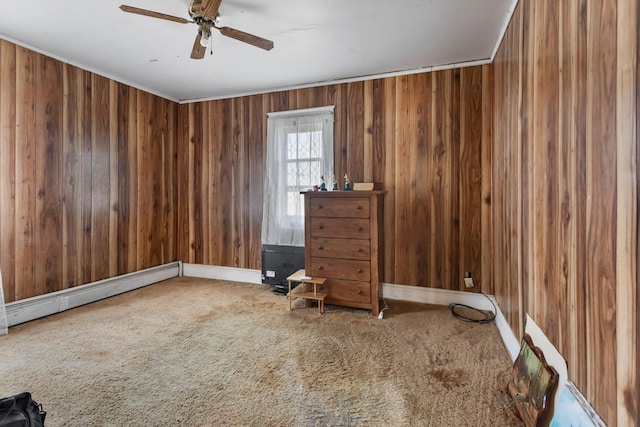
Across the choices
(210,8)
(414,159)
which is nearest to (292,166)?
(414,159)

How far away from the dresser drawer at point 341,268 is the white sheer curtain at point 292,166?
64cm

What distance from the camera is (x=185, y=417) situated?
149 centimetres

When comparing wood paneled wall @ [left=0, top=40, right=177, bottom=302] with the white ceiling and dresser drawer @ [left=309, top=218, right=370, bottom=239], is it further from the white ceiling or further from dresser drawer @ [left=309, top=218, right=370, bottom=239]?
dresser drawer @ [left=309, top=218, right=370, bottom=239]

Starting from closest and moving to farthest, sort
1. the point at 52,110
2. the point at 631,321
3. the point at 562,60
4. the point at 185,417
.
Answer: the point at 631,321 < the point at 562,60 < the point at 185,417 < the point at 52,110

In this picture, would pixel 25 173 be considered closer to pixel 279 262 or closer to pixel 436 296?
pixel 279 262

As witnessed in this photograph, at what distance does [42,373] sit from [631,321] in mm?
2904

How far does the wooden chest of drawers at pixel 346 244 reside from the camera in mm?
2770

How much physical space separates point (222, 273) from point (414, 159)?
2.86m

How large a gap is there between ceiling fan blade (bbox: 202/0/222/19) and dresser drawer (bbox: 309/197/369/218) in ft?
5.47

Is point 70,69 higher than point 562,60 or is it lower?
higher

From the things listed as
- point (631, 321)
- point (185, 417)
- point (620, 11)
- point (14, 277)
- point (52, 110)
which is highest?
point (52, 110)

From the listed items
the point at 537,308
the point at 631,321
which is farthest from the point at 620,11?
the point at 537,308

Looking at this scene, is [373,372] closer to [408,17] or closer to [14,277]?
[408,17]

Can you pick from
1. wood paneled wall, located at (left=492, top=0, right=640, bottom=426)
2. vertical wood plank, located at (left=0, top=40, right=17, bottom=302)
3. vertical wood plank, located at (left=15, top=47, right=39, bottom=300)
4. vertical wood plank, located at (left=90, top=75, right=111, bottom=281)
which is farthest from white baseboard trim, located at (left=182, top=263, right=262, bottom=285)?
wood paneled wall, located at (left=492, top=0, right=640, bottom=426)
